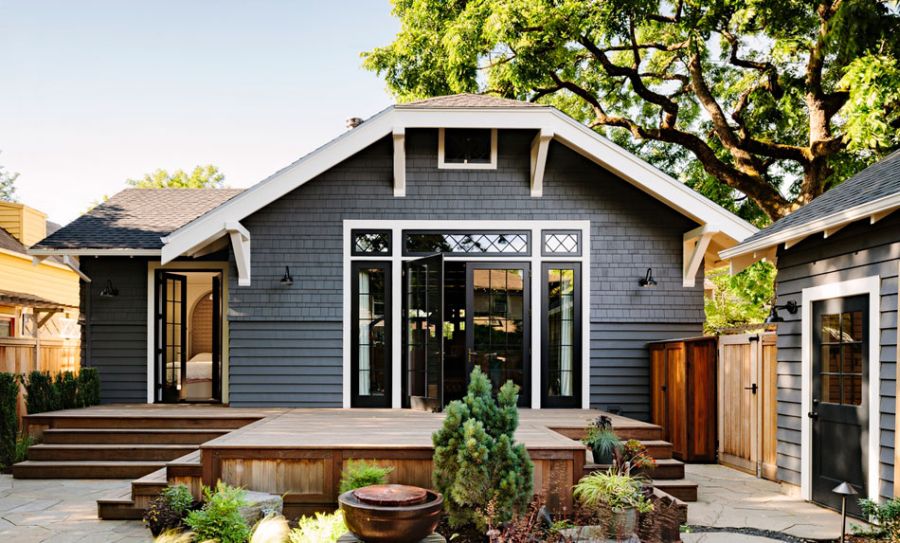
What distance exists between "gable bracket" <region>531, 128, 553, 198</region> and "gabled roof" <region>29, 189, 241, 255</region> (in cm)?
490

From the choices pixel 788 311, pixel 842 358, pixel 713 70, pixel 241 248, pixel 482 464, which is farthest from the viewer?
pixel 713 70

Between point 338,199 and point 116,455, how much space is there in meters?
3.78

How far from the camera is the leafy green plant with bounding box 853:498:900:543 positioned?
13.3 ft

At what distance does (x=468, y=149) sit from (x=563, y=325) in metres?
2.51

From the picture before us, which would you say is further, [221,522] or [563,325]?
[563,325]

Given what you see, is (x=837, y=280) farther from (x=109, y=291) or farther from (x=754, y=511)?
(x=109, y=291)

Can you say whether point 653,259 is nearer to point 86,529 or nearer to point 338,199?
point 338,199

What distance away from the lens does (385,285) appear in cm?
806

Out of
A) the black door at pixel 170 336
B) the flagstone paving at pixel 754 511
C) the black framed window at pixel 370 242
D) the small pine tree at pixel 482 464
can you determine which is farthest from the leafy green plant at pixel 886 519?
the black door at pixel 170 336

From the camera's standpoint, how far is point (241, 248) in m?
7.82

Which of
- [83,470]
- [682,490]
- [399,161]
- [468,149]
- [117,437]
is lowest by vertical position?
[83,470]

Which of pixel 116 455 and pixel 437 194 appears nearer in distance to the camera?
pixel 116 455

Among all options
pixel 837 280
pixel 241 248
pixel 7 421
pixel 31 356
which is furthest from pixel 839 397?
pixel 31 356

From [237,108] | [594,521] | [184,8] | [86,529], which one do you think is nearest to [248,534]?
[86,529]
